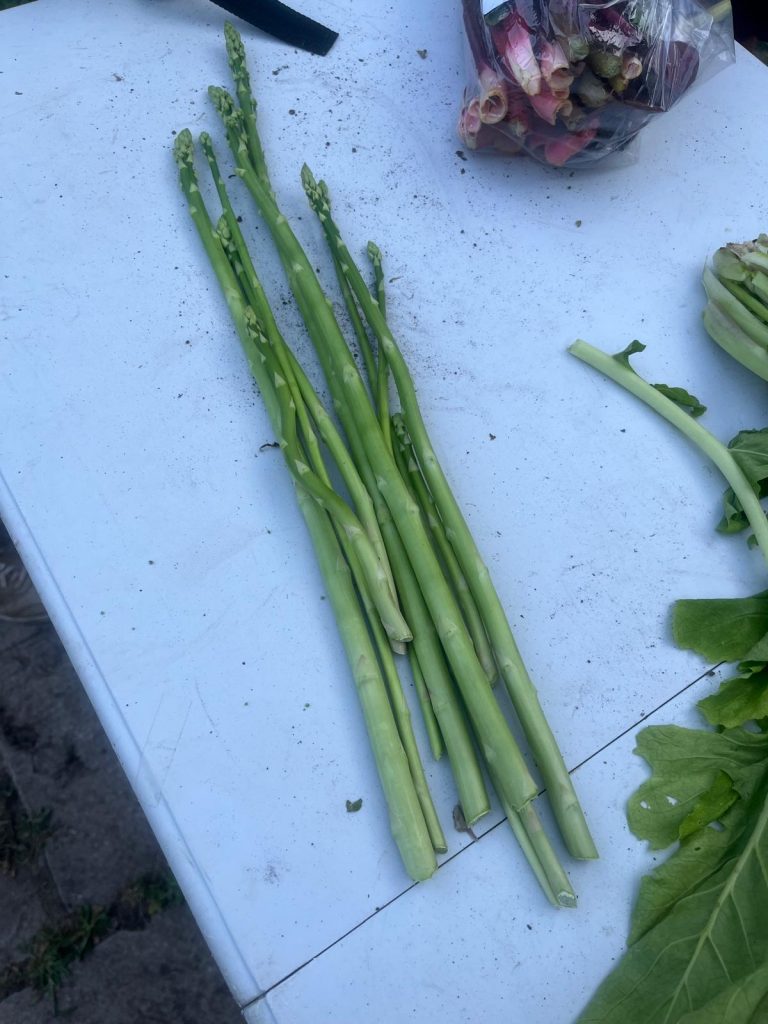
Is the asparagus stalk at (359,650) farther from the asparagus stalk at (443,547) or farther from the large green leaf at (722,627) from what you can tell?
the large green leaf at (722,627)

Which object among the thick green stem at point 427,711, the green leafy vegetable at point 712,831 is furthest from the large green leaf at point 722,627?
the thick green stem at point 427,711

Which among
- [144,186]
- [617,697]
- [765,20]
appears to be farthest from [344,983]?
[765,20]

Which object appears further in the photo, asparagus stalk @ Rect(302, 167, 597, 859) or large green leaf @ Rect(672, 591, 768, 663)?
large green leaf @ Rect(672, 591, 768, 663)

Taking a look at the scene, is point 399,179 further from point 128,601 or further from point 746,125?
point 128,601

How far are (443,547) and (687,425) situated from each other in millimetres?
439

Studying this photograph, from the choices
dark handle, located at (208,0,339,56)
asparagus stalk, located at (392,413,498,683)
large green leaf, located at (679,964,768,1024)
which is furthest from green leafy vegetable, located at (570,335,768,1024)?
dark handle, located at (208,0,339,56)

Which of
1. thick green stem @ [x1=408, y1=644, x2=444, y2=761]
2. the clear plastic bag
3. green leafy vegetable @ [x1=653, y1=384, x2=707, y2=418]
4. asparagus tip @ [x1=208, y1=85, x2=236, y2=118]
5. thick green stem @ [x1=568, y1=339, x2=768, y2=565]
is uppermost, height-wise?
the clear plastic bag

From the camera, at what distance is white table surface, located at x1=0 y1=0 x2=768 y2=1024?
97 cm

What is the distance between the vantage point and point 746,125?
4.98ft

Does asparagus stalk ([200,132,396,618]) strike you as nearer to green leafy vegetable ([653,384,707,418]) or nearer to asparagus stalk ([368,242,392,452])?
asparagus stalk ([368,242,392,452])

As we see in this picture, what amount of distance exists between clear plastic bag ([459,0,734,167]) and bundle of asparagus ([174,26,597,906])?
32 centimetres

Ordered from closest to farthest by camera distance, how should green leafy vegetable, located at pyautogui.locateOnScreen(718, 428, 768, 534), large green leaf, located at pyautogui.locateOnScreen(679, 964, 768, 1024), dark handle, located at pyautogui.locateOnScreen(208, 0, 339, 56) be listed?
large green leaf, located at pyautogui.locateOnScreen(679, 964, 768, 1024) < green leafy vegetable, located at pyautogui.locateOnScreen(718, 428, 768, 534) < dark handle, located at pyautogui.locateOnScreen(208, 0, 339, 56)

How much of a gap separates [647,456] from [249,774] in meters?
0.74

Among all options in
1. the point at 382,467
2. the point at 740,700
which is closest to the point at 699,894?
the point at 740,700
